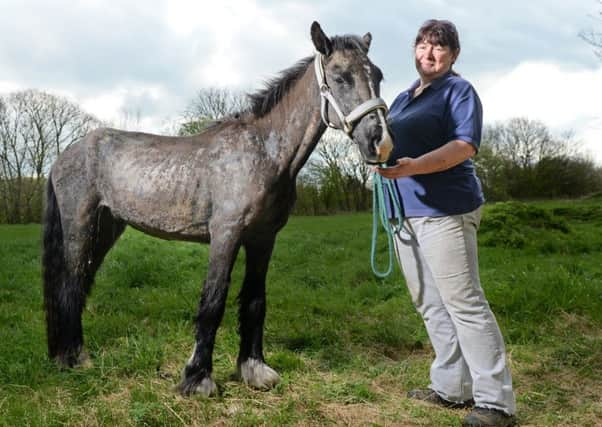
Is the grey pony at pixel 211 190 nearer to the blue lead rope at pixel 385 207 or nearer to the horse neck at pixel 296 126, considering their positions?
the horse neck at pixel 296 126

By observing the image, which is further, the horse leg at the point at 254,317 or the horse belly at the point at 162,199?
the horse leg at the point at 254,317

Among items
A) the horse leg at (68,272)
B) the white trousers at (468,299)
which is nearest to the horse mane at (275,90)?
the white trousers at (468,299)

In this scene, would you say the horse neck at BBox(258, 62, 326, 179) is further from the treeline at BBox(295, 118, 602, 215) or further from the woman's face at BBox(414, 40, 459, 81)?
the treeline at BBox(295, 118, 602, 215)

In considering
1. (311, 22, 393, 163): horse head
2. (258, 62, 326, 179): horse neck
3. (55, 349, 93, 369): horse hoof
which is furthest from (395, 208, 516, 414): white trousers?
(55, 349, 93, 369): horse hoof

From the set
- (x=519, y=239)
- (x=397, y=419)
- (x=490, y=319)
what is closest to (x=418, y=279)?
(x=490, y=319)

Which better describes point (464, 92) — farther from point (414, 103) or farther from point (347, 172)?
point (347, 172)

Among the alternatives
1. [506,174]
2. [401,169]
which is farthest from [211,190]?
[506,174]

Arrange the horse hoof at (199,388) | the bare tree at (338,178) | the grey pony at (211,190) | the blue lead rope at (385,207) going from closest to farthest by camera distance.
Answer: the grey pony at (211,190) → the blue lead rope at (385,207) → the horse hoof at (199,388) → the bare tree at (338,178)

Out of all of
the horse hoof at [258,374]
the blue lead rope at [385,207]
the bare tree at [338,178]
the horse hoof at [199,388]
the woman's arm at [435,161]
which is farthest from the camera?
the bare tree at [338,178]

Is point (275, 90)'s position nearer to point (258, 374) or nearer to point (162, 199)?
point (162, 199)

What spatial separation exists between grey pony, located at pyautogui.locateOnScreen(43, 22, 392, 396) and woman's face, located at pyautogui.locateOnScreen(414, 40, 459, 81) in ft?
0.94

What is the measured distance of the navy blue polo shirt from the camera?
3012 mm

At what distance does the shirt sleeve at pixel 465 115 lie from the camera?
2.93 meters

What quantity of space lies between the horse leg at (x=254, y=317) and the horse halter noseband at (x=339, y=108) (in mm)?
1113
